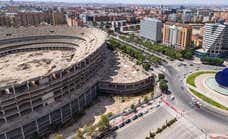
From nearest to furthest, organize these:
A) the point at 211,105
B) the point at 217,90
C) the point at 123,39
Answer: the point at 211,105 < the point at 217,90 < the point at 123,39

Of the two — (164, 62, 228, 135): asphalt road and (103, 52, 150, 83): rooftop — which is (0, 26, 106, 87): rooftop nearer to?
(103, 52, 150, 83): rooftop

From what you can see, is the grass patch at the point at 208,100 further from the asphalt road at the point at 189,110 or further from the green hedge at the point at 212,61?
the green hedge at the point at 212,61

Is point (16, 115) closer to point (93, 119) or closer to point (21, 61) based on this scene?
point (93, 119)

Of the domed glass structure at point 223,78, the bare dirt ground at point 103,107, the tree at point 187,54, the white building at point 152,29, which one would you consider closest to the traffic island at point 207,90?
the domed glass structure at point 223,78

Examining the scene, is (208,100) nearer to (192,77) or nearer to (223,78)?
(223,78)

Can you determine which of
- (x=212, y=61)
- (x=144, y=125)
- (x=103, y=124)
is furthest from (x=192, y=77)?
(x=103, y=124)

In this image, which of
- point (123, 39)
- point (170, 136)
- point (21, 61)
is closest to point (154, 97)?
point (170, 136)
